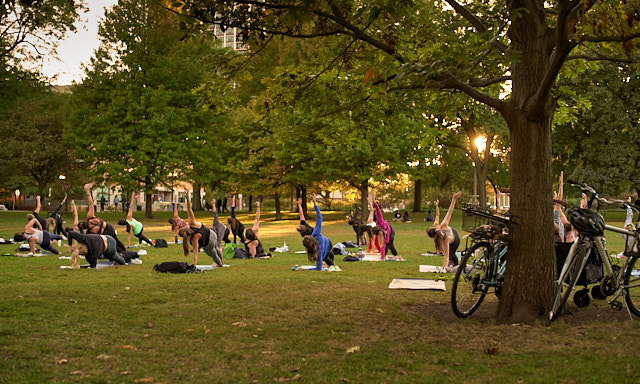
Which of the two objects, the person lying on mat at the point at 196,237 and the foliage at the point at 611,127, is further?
the foliage at the point at 611,127

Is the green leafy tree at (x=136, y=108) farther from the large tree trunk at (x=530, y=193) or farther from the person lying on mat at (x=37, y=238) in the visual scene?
the large tree trunk at (x=530, y=193)

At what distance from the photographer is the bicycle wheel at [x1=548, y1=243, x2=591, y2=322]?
729 cm

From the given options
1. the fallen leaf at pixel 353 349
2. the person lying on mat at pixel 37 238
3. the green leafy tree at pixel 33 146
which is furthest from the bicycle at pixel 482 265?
the green leafy tree at pixel 33 146

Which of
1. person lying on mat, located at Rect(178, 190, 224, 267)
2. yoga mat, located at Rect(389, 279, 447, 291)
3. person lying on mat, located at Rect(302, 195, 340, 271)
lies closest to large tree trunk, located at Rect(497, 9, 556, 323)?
yoga mat, located at Rect(389, 279, 447, 291)

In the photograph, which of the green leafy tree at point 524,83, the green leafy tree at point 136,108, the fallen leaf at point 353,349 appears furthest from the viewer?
the green leafy tree at point 136,108

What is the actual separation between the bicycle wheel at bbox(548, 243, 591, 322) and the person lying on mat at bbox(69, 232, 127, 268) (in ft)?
33.1

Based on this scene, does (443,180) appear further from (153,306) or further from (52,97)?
(153,306)

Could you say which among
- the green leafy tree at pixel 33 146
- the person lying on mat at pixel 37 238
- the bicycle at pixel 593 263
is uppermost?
the green leafy tree at pixel 33 146

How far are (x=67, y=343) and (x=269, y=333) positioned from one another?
2.23m

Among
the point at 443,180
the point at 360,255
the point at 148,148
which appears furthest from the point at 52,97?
the point at 360,255

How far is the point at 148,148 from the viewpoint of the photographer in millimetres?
43688

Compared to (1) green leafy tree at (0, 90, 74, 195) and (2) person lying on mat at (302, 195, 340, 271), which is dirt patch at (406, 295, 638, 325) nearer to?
(2) person lying on mat at (302, 195, 340, 271)

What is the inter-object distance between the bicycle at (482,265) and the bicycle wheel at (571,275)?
0.86 metres

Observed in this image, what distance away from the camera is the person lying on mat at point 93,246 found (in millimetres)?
13359
